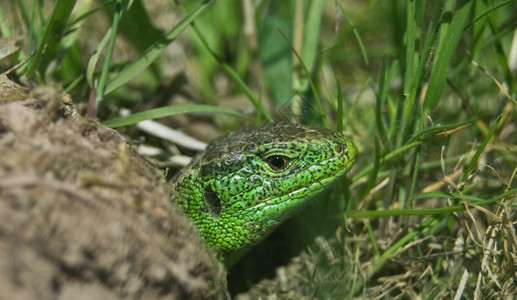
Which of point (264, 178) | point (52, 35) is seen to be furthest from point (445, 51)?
point (52, 35)

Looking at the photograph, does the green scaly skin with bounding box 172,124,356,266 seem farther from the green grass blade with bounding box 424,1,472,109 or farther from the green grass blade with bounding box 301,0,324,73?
the green grass blade with bounding box 301,0,324,73

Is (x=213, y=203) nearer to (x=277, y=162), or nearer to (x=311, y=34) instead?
(x=277, y=162)

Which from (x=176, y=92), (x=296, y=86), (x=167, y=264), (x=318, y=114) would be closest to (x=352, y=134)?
(x=318, y=114)

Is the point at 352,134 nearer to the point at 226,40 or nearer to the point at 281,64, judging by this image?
the point at 281,64

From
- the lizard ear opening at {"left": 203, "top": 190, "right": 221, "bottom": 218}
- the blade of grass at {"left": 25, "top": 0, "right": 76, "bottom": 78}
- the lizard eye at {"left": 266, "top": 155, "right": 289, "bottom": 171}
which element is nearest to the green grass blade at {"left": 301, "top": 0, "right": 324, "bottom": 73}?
the lizard eye at {"left": 266, "top": 155, "right": 289, "bottom": 171}

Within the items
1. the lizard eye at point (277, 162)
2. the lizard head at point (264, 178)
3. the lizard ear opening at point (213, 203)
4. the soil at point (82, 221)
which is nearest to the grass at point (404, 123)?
the lizard head at point (264, 178)

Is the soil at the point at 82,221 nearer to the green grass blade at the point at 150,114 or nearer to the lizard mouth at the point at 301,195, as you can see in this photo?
the lizard mouth at the point at 301,195
